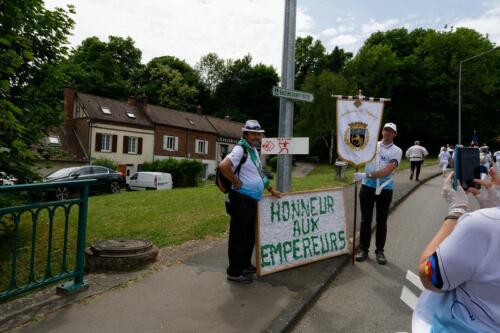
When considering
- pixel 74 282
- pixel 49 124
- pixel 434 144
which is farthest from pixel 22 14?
pixel 434 144

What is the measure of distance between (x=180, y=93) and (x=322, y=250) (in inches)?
2413

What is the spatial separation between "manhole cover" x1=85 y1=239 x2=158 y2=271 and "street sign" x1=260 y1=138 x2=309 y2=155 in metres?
2.51

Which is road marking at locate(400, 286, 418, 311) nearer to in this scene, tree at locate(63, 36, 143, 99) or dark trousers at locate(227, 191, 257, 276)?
dark trousers at locate(227, 191, 257, 276)

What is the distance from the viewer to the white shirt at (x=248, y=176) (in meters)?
5.15

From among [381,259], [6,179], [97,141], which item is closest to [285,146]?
[381,259]

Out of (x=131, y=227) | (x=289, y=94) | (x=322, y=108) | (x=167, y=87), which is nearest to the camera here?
(x=289, y=94)

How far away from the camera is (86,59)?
61188 millimetres

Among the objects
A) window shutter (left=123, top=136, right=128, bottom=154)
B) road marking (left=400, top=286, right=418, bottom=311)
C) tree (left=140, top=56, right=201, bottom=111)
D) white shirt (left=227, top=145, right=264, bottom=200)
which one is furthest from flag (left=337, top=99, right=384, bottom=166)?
tree (left=140, top=56, right=201, bottom=111)

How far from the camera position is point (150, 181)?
28984 mm

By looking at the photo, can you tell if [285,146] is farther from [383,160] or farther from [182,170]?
[182,170]

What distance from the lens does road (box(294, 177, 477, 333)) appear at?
4.30 meters

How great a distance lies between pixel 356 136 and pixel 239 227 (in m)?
2.63

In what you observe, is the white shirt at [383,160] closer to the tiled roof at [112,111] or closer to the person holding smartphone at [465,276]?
the person holding smartphone at [465,276]

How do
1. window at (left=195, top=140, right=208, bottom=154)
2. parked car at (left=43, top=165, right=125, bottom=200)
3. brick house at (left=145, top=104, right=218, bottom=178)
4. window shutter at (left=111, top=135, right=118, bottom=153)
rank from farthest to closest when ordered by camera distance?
1. window at (left=195, top=140, right=208, bottom=154)
2. brick house at (left=145, top=104, right=218, bottom=178)
3. window shutter at (left=111, top=135, right=118, bottom=153)
4. parked car at (left=43, top=165, right=125, bottom=200)
